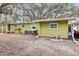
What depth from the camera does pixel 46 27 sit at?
10.0ft

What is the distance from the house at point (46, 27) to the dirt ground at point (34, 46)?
74mm

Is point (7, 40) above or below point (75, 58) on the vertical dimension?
above

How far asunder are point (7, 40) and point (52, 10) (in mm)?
682

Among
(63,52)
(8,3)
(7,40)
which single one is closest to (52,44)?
(63,52)

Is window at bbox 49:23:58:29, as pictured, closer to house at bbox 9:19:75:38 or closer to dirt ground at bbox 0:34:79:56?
→ house at bbox 9:19:75:38

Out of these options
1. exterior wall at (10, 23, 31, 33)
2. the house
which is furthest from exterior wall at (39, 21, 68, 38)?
exterior wall at (10, 23, 31, 33)

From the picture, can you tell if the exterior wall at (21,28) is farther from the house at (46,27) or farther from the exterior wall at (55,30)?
the exterior wall at (55,30)

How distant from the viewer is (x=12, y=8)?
307cm

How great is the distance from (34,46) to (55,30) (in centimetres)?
33

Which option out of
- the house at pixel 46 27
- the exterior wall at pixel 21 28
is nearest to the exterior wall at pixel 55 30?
the house at pixel 46 27

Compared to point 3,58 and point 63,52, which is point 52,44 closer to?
point 63,52

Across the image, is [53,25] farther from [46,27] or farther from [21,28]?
[21,28]

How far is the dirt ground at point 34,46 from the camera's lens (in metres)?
3.02

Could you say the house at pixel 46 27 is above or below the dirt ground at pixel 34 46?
above
